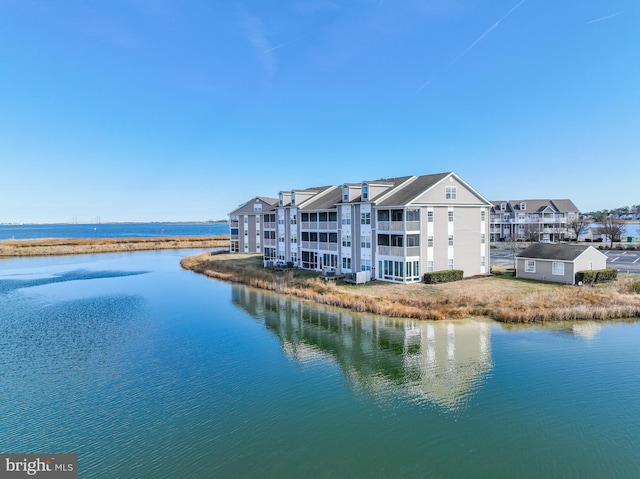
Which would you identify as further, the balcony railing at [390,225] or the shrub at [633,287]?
the balcony railing at [390,225]

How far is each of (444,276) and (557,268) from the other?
9591 millimetres

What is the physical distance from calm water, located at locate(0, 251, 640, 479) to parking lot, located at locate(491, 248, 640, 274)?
21.4 metres

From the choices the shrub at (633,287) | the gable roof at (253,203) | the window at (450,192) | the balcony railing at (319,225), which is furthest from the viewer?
the gable roof at (253,203)

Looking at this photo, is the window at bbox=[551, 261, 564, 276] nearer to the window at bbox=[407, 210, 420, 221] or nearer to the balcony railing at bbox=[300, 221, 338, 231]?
the window at bbox=[407, 210, 420, 221]

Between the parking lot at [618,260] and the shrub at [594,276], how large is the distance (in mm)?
7935

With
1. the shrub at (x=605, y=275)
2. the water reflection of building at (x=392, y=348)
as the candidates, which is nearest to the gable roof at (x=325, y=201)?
the water reflection of building at (x=392, y=348)

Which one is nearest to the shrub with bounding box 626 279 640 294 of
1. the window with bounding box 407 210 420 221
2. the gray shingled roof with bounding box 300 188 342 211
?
the window with bounding box 407 210 420 221

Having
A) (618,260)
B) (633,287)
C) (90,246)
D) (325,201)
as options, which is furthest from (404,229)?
(90,246)

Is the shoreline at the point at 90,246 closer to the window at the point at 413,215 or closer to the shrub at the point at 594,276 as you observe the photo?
the window at the point at 413,215

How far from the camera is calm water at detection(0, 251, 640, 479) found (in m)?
12.3

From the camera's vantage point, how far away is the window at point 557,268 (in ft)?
114

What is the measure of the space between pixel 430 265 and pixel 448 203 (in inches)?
241

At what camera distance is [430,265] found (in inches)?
1455

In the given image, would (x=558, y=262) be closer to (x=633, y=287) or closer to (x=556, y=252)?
(x=556, y=252)
